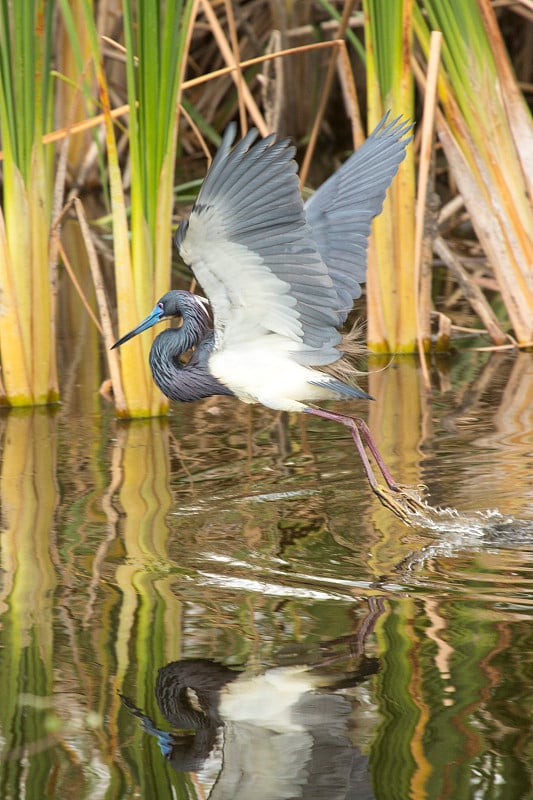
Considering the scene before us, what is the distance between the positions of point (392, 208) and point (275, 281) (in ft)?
6.00

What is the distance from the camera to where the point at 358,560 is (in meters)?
3.07

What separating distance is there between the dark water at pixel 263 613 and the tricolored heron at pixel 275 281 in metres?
0.30

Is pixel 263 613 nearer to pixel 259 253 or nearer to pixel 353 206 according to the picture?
pixel 259 253

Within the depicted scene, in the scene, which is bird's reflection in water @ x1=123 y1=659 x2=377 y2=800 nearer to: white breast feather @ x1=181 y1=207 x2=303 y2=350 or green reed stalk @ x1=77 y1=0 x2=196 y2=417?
white breast feather @ x1=181 y1=207 x2=303 y2=350

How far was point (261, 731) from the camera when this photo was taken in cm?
219

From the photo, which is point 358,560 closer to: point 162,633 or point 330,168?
point 162,633

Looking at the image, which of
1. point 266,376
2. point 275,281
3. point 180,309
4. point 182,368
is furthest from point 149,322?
point 275,281

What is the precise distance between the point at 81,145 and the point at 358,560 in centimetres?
616

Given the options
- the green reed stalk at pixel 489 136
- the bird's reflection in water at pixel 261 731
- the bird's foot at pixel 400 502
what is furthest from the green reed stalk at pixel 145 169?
the bird's reflection in water at pixel 261 731

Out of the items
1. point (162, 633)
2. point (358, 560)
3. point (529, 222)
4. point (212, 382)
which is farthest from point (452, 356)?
point (162, 633)

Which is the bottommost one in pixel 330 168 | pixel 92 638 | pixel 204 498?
pixel 92 638

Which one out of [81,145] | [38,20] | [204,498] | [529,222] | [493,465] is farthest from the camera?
[81,145]

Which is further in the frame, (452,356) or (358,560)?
(452,356)

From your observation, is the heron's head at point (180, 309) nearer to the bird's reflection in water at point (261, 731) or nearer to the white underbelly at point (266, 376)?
the white underbelly at point (266, 376)
